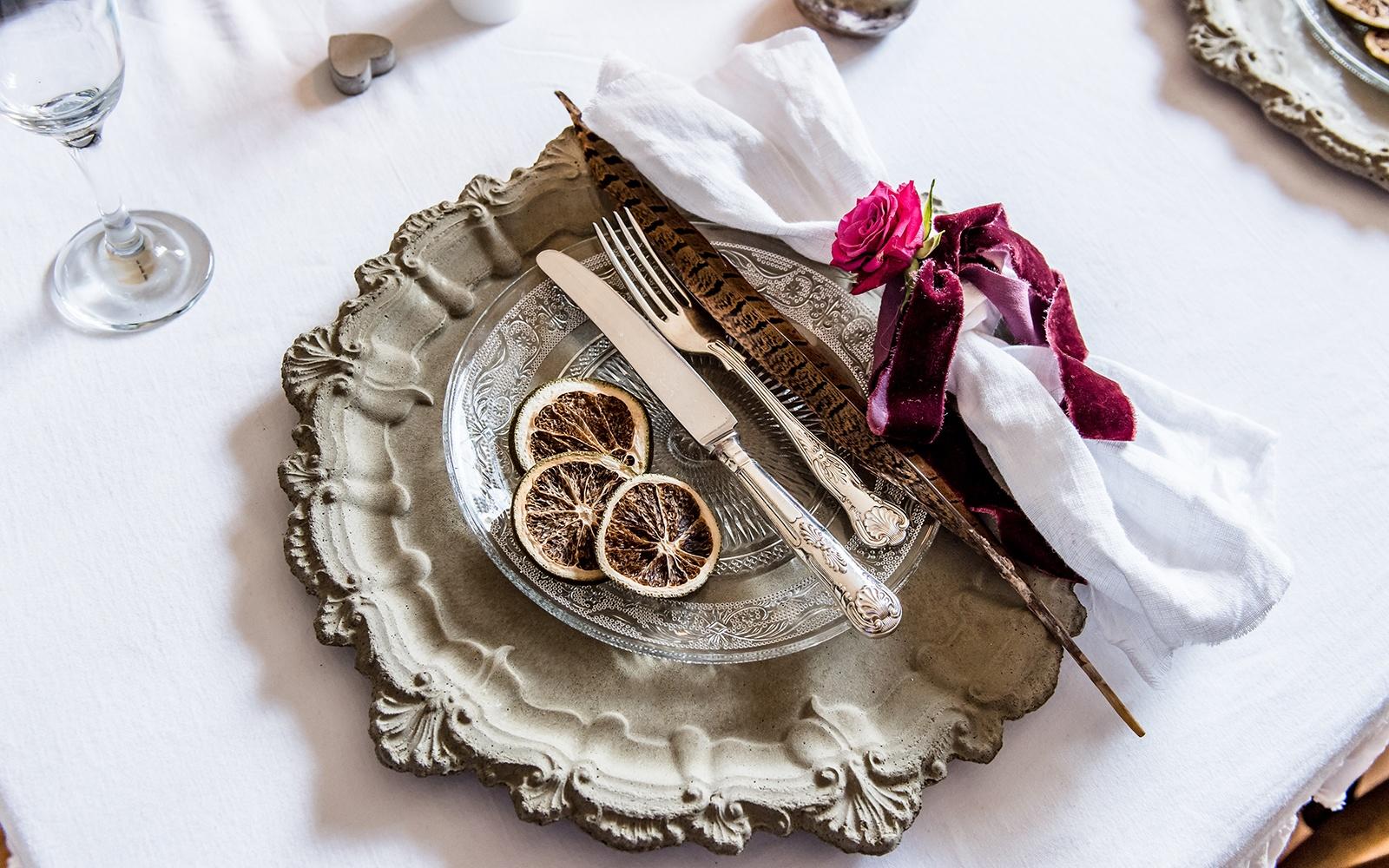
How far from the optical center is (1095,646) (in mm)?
899

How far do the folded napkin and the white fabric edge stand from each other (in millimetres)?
174

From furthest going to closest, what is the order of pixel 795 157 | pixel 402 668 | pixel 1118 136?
pixel 1118 136 < pixel 795 157 < pixel 402 668

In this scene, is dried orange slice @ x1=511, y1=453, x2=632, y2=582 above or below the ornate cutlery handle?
below

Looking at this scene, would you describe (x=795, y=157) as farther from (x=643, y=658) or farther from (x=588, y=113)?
(x=643, y=658)

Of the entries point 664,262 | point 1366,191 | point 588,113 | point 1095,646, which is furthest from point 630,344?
point 1366,191

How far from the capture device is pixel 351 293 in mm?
1029

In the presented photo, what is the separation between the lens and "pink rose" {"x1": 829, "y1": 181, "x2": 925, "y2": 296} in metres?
0.90

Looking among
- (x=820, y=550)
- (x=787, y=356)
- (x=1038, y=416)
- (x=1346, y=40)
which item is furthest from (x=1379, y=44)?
(x=820, y=550)

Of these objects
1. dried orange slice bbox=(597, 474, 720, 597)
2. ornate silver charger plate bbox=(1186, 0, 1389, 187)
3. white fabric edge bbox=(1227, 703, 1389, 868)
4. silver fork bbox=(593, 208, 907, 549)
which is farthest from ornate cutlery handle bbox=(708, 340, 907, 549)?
ornate silver charger plate bbox=(1186, 0, 1389, 187)

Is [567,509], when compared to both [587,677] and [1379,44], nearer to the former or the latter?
[587,677]

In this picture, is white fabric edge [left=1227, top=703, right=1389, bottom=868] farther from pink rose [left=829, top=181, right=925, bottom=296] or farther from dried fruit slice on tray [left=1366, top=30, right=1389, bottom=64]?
dried fruit slice on tray [left=1366, top=30, right=1389, bottom=64]

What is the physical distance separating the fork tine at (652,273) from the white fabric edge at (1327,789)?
0.68 m

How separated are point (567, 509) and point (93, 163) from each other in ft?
2.07

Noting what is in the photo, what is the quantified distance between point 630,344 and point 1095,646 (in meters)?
0.49
